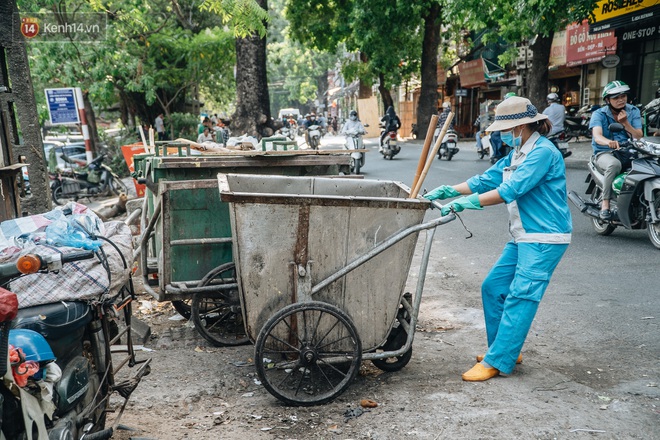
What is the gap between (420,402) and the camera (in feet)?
11.6

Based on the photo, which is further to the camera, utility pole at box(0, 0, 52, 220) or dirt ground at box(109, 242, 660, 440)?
utility pole at box(0, 0, 52, 220)

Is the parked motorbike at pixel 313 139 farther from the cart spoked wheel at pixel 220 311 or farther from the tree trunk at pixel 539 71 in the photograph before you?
the tree trunk at pixel 539 71

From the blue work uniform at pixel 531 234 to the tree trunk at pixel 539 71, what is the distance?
1254 cm

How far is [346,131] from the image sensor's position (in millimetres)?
16766

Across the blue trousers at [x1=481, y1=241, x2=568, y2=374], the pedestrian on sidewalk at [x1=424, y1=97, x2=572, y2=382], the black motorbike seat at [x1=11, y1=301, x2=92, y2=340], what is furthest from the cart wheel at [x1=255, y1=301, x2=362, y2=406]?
the black motorbike seat at [x1=11, y1=301, x2=92, y2=340]

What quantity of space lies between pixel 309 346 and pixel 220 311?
1.51 metres

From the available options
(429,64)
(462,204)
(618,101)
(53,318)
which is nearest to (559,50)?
(429,64)

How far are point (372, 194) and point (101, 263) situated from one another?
2.19 m

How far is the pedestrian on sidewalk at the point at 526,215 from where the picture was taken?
358cm

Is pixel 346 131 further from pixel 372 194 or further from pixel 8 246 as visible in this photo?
pixel 8 246

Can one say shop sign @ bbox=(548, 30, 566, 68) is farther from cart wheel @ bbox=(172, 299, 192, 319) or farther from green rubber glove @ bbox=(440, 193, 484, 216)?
green rubber glove @ bbox=(440, 193, 484, 216)

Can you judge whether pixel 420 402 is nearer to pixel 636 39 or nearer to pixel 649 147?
pixel 649 147

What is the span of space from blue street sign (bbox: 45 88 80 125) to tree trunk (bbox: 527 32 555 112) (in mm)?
10765

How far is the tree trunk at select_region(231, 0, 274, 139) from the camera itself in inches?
500
